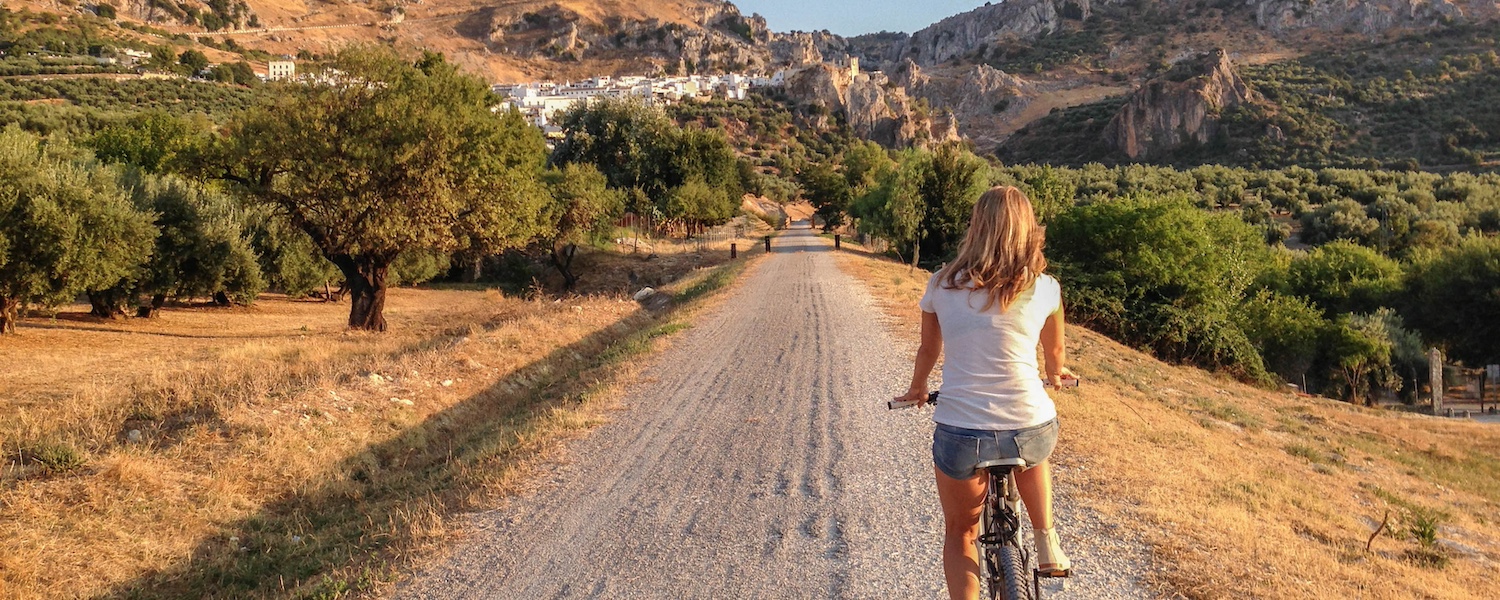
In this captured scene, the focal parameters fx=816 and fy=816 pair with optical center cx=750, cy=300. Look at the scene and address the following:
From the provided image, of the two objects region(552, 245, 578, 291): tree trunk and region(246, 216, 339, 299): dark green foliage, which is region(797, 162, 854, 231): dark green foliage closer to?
region(552, 245, 578, 291): tree trunk

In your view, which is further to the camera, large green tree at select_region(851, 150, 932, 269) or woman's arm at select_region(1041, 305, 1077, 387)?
large green tree at select_region(851, 150, 932, 269)

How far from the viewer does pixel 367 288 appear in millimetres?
22141

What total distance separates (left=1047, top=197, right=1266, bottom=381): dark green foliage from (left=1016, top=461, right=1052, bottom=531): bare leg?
1047 inches

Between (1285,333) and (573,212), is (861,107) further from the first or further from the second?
(1285,333)

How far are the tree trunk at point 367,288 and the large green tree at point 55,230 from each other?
4.78 metres

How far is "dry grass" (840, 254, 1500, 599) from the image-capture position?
192 inches

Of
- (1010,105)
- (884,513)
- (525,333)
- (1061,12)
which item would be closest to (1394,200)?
(525,333)

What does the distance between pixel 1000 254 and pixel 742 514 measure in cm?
318

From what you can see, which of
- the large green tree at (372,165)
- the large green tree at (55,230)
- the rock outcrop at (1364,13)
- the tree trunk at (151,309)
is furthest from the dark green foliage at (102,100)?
the rock outcrop at (1364,13)

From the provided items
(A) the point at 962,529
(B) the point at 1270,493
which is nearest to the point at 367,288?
(B) the point at 1270,493

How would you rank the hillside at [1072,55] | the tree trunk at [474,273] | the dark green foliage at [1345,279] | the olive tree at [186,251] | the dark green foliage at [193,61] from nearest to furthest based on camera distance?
1. the olive tree at [186,251]
2. the dark green foliage at [1345,279]
3. the tree trunk at [474,273]
4. the hillside at [1072,55]
5. the dark green foliage at [193,61]

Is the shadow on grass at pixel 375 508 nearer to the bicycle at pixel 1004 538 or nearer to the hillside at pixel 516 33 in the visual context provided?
the bicycle at pixel 1004 538

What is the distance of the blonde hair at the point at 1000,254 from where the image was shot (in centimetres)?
307

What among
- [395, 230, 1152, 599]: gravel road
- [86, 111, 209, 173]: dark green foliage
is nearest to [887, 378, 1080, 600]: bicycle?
[395, 230, 1152, 599]: gravel road
